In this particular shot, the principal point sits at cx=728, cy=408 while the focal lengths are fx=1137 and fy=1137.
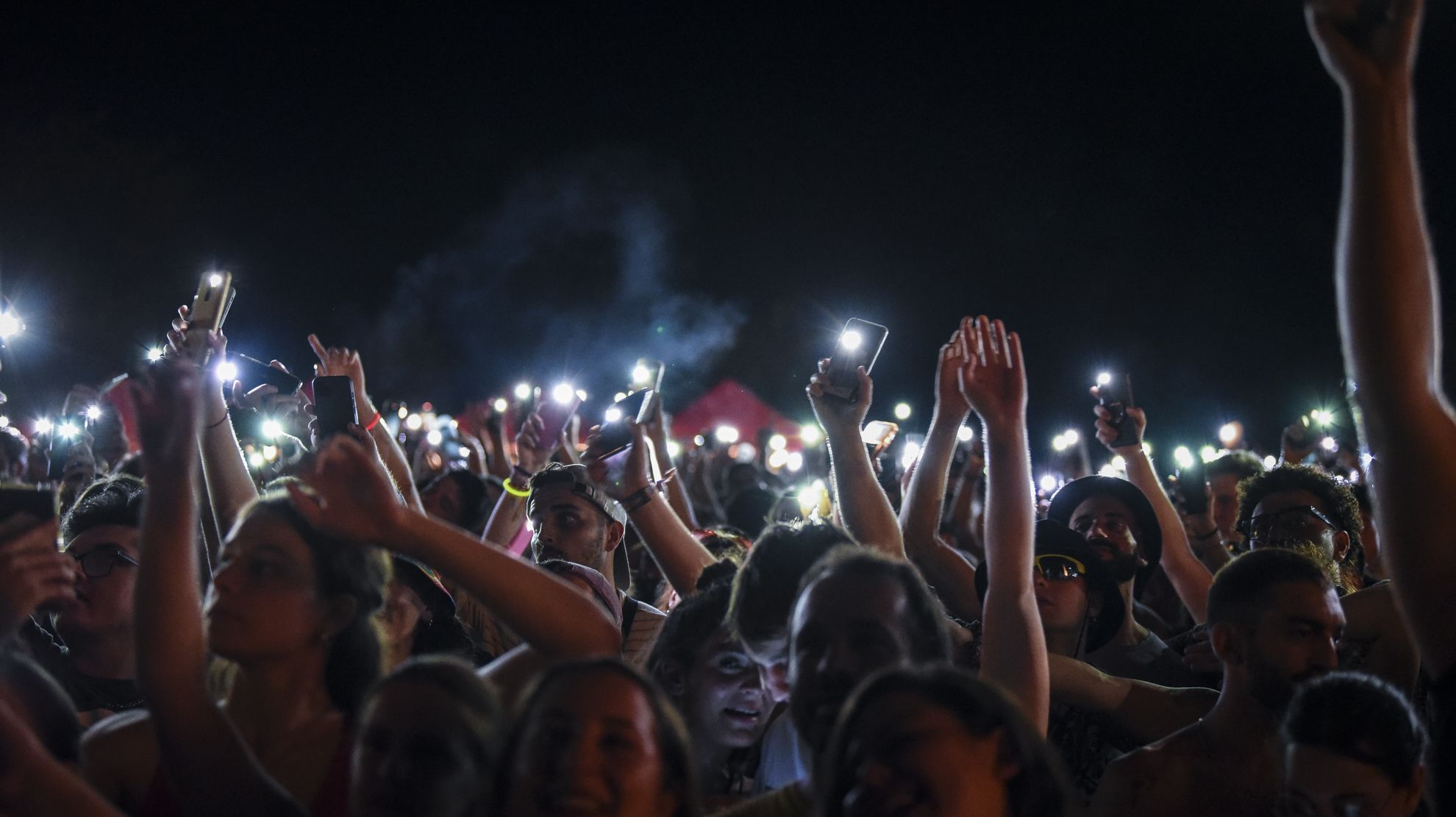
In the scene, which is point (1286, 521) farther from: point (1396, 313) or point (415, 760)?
point (415, 760)

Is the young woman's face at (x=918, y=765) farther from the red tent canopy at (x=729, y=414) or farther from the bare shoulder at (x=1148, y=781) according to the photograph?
the red tent canopy at (x=729, y=414)

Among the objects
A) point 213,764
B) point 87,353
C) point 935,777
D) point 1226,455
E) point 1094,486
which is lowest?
point 935,777

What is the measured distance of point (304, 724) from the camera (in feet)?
8.25

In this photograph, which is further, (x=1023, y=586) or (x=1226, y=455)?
(x=1226, y=455)

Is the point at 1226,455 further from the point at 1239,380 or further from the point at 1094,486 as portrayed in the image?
the point at 1239,380

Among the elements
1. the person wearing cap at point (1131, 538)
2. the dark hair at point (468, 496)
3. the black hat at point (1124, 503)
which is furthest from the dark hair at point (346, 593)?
the dark hair at point (468, 496)

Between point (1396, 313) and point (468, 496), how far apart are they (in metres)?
5.68

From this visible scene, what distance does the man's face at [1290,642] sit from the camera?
3.04 metres

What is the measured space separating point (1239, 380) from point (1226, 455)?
2106 centimetres

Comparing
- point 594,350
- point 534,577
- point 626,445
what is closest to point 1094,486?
point 626,445

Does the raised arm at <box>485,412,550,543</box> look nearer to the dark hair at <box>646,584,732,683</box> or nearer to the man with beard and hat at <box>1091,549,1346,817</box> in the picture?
the dark hair at <box>646,584,732,683</box>

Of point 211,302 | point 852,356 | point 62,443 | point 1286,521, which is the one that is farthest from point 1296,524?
point 62,443

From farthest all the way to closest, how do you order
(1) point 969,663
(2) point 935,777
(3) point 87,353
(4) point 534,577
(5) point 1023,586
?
1. (3) point 87,353
2. (1) point 969,663
3. (5) point 1023,586
4. (4) point 534,577
5. (2) point 935,777

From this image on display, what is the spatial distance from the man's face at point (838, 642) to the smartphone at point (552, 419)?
367 cm
